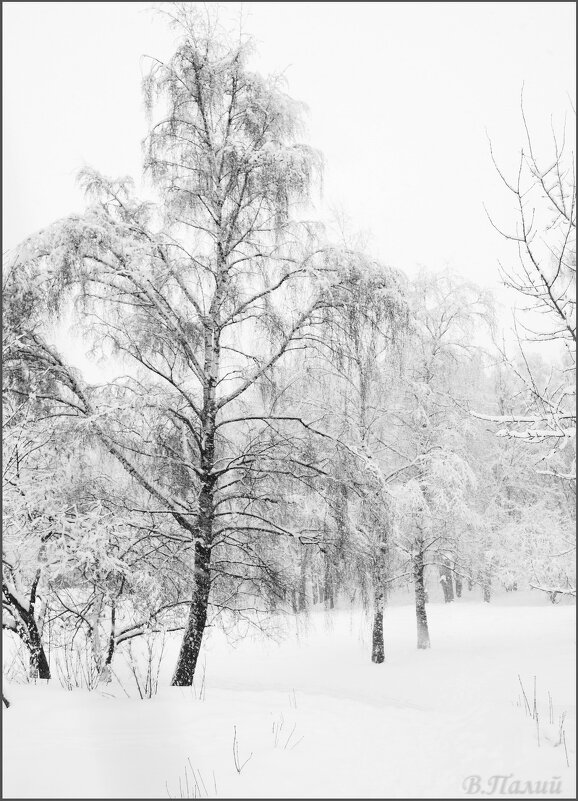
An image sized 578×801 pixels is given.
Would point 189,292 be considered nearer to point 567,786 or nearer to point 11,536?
point 11,536

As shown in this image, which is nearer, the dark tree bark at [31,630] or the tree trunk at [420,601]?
the dark tree bark at [31,630]

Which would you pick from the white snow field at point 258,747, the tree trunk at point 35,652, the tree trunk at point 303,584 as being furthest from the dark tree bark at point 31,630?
the tree trunk at point 303,584

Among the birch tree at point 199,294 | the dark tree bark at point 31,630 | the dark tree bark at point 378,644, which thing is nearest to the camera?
the birch tree at point 199,294

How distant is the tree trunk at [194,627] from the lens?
16.4 feet

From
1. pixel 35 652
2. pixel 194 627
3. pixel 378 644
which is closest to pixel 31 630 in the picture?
pixel 35 652

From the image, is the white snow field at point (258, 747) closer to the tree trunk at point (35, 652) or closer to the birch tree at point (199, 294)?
the tree trunk at point (35, 652)

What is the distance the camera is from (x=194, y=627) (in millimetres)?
5035

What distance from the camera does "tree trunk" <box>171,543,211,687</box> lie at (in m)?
5.01

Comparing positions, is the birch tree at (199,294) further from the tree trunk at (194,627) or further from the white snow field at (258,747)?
the white snow field at (258,747)

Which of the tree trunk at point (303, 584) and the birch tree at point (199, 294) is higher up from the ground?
the birch tree at point (199, 294)

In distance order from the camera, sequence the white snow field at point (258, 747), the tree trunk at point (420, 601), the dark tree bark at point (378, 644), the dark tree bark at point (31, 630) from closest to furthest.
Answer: the white snow field at point (258, 747)
the dark tree bark at point (31, 630)
the dark tree bark at point (378, 644)
the tree trunk at point (420, 601)

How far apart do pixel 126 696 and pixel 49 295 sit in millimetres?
3784

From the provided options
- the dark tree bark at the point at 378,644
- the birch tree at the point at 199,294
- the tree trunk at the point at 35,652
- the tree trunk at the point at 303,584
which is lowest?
the dark tree bark at the point at 378,644

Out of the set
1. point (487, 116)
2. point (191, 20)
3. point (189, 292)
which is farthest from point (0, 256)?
point (487, 116)
